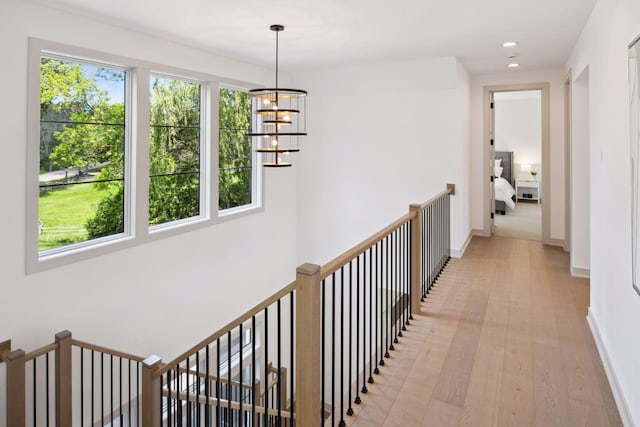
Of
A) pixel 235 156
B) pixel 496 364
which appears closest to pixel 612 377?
pixel 496 364

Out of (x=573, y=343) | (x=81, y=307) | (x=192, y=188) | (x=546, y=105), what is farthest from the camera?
(x=546, y=105)

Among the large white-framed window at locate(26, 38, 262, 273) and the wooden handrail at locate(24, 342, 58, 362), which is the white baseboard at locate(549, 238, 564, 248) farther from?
the wooden handrail at locate(24, 342, 58, 362)

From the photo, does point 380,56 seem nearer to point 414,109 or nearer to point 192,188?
point 414,109

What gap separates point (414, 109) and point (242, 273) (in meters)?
3.24

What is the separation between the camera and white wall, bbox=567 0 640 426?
→ 2.16 m

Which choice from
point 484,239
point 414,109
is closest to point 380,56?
point 414,109

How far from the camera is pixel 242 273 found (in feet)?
→ 18.9

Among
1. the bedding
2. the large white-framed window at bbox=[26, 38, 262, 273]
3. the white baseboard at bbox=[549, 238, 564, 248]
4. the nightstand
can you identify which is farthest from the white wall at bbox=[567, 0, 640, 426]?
the nightstand

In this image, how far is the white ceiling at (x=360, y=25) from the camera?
3.38 m

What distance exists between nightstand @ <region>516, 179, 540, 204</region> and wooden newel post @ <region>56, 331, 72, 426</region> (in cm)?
1026

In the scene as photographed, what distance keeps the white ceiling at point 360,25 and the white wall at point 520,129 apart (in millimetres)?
5397

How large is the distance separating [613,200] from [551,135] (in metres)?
4.05

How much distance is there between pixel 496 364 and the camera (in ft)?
9.02

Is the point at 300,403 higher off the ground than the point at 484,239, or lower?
lower
